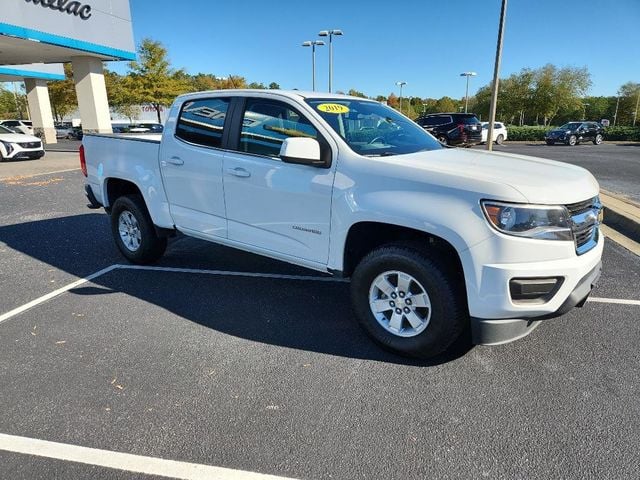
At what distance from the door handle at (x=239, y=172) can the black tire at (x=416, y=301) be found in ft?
4.11

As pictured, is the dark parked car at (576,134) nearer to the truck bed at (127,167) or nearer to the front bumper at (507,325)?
the truck bed at (127,167)

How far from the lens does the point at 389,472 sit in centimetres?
220

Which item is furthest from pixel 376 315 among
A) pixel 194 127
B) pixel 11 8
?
pixel 11 8

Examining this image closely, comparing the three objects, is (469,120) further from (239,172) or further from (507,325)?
(507,325)

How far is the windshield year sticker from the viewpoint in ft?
12.0

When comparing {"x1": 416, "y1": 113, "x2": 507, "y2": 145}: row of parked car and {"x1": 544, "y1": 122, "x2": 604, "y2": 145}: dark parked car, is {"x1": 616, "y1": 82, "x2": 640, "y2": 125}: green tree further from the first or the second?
{"x1": 416, "y1": 113, "x2": 507, "y2": 145}: row of parked car

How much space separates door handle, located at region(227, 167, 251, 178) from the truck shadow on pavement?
1189mm

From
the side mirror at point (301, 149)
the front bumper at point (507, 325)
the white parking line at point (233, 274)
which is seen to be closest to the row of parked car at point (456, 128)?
the white parking line at point (233, 274)

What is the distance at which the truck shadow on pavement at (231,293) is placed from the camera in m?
3.51

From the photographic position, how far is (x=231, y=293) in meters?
4.43

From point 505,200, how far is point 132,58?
77.8ft

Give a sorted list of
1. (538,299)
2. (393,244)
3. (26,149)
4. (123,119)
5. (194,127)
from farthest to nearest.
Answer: (123,119) < (26,149) < (194,127) < (393,244) < (538,299)

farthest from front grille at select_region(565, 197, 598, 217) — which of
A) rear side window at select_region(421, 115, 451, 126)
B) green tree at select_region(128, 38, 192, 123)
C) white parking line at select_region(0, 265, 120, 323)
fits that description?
green tree at select_region(128, 38, 192, 123)

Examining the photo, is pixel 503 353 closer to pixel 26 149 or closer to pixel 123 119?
pixel 26 149
